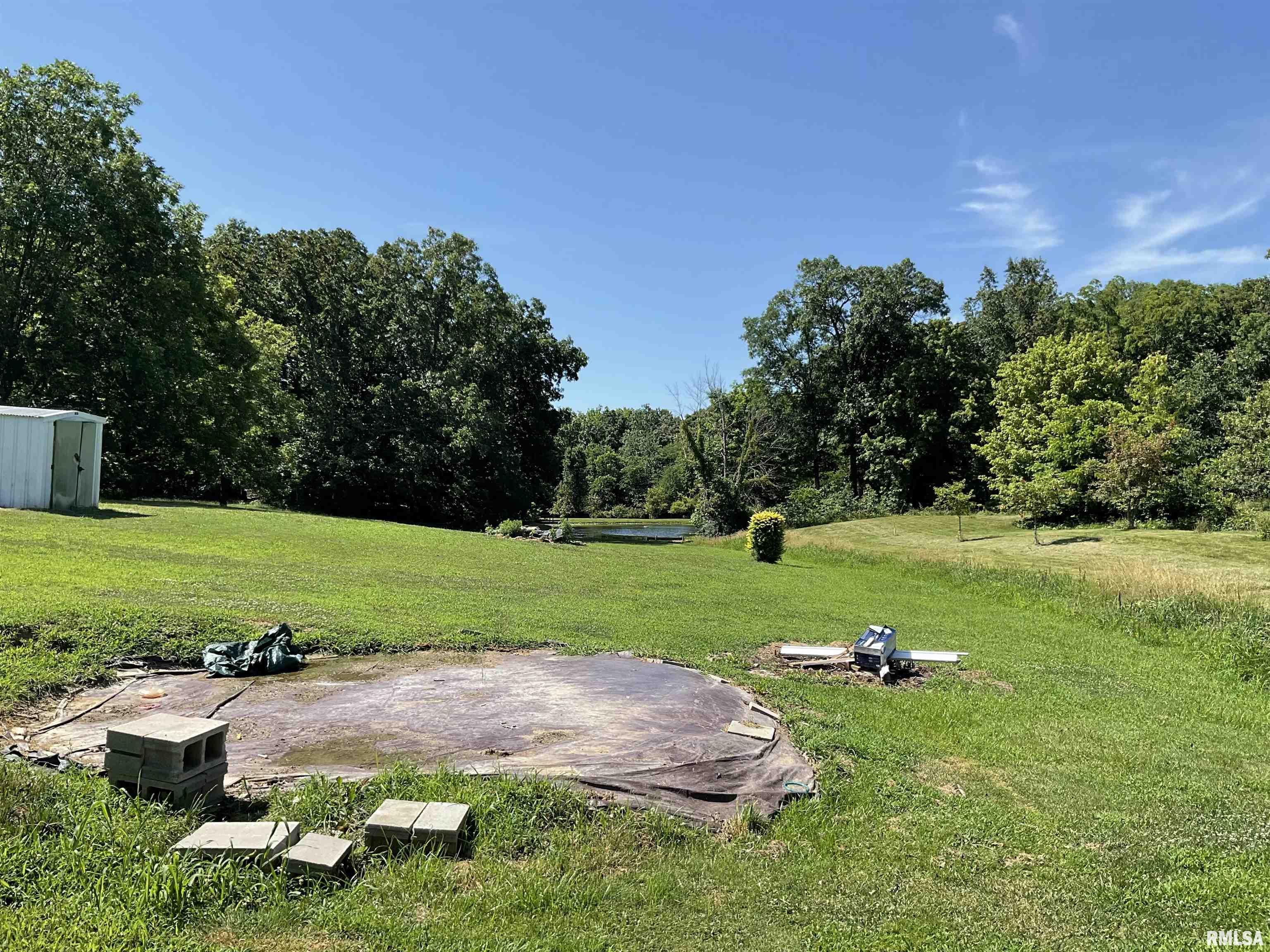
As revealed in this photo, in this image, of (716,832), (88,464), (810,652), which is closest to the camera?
(716,832)

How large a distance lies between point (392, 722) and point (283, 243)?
3559cm

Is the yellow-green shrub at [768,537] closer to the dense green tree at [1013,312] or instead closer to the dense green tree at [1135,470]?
the dense green tree at [1135,470]

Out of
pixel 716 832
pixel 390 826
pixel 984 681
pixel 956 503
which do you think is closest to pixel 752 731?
pixel 716 832

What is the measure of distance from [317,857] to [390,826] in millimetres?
390

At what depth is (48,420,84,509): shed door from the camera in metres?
17.2

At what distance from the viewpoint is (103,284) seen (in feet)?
85.1

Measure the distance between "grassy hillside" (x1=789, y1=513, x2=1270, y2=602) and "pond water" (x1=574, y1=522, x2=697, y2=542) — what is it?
819cm

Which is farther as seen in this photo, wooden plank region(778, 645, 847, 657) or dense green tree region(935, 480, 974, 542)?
dense green tree region(935, 480, 974, 542)

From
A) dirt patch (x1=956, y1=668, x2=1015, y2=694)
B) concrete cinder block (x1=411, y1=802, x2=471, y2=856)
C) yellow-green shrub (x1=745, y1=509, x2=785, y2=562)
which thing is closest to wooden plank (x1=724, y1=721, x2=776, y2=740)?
concrete cinder block (x1=411, y1=802, x2=471, y2=856)

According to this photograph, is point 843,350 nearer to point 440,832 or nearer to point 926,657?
point 926,657

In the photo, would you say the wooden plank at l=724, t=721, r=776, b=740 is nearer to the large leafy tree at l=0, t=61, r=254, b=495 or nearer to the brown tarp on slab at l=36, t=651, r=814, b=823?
the brown tarp on slab at l=36, t=651, r=814, b=823

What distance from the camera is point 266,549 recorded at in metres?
14.8

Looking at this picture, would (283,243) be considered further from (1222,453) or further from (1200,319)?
(1200,319)

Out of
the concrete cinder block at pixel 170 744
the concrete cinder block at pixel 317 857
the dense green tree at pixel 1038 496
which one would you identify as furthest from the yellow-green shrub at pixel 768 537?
the concrete cinder block at pixel 317 857
